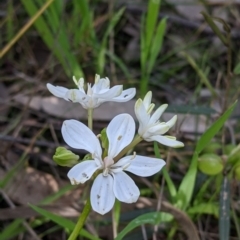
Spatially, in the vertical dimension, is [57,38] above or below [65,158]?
above

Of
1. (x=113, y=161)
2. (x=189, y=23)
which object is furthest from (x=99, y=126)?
(x=113, y=161)

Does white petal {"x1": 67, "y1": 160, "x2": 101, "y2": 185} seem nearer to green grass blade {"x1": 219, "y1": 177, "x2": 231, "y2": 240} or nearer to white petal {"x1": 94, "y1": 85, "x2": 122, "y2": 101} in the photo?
white petal {"x1": 94, "y1": 85, "x2": 122, "y2": 101}

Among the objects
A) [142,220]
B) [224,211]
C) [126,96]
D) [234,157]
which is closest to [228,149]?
[234,157]

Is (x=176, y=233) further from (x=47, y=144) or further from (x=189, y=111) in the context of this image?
(x=47, y=144)

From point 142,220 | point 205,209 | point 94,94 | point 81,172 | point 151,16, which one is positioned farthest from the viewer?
point 151,16

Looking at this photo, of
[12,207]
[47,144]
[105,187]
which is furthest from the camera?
[47,144]

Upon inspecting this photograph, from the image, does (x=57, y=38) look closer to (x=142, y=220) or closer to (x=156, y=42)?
(x=156, y=42)
